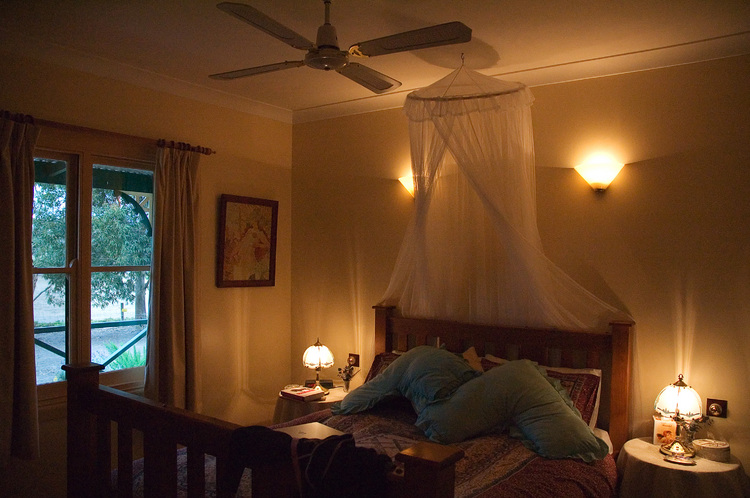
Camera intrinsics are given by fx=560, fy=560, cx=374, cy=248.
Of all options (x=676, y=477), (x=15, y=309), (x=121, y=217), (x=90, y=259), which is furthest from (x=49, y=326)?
(x=676, y=477)

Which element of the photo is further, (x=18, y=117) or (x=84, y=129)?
(x=84, y=129)

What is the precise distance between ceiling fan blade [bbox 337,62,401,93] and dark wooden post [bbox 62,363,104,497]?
1.74 meters

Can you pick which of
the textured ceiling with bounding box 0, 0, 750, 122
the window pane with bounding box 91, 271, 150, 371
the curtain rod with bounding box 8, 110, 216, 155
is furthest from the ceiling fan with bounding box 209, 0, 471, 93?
the window pane with bounding box 91, 271, 150, 371

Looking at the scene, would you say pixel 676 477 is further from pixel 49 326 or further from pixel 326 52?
pixel 49 326

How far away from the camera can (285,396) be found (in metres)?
3.89

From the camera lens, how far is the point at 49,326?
3.30 meters

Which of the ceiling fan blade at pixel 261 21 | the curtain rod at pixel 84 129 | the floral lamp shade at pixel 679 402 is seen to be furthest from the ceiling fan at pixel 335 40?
the floral lamp shade at pixel 679 402

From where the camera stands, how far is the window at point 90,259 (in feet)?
10.8

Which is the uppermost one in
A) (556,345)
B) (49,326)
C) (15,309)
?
(15,309)

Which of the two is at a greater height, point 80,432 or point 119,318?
point 119,318

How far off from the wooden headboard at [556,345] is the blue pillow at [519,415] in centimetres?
37

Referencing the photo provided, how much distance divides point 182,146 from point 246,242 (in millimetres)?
899

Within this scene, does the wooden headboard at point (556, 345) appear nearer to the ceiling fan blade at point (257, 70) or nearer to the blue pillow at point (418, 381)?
the blue pillow at point (418, 381)

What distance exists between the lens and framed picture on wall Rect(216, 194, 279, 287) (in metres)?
4.18
